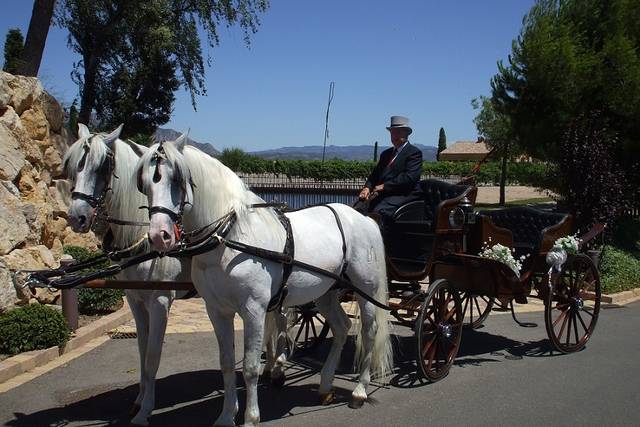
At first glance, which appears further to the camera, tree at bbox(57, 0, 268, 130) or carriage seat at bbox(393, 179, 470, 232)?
tree at bbox(57, 0, 268, 130)

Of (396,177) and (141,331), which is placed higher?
(396,177)

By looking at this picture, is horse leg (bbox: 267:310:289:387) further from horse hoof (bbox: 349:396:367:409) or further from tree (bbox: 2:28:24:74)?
tree (bbox: 2:28:24:74)

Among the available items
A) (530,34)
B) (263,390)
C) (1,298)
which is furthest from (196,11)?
(263,390)

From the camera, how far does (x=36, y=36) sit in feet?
35.4

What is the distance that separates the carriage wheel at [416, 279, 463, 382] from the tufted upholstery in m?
0.90

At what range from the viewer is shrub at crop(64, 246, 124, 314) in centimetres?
799

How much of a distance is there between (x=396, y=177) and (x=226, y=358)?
2.87 m

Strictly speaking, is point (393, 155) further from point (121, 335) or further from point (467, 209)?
point (121, 335)

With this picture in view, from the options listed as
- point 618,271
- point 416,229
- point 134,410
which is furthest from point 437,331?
point 618,271

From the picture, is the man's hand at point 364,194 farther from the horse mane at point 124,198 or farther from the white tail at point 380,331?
the horse mane at point 124,198

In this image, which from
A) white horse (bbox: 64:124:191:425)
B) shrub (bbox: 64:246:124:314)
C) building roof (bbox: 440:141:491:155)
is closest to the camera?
white horse (bbox: 64:124:191:425)

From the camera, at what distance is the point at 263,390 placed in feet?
19.2

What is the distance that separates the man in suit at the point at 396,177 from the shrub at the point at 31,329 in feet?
11.8

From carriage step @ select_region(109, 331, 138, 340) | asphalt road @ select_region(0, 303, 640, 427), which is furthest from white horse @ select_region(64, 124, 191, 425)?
carriage step @ select_region(109, 331, 138, 340)
